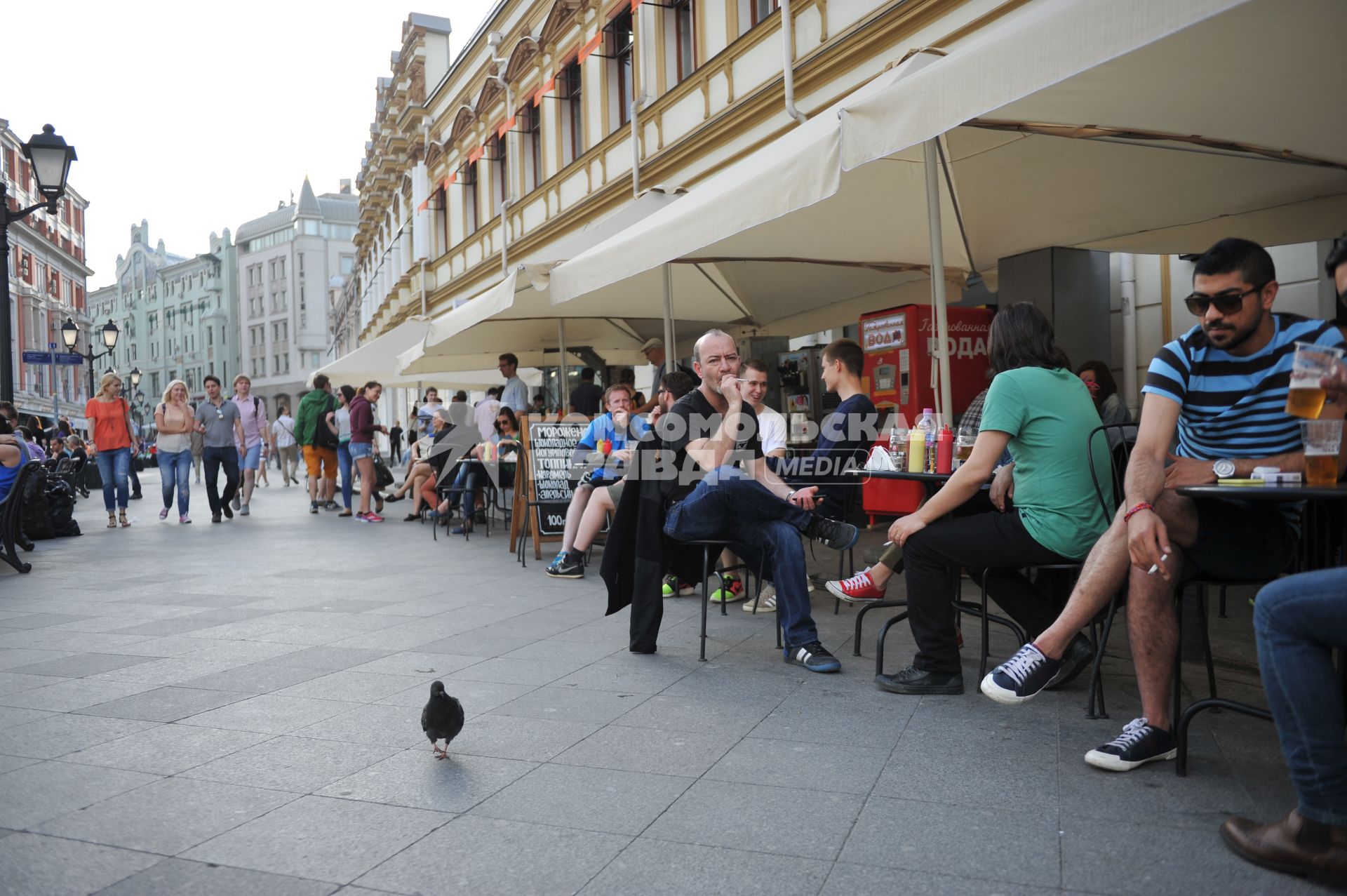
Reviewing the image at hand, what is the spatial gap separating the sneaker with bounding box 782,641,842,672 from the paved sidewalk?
7 cm

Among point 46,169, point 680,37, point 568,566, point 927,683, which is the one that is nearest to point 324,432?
point 46,169

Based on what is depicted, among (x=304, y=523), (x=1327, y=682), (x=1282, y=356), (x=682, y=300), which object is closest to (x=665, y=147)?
(x=682, y=300)

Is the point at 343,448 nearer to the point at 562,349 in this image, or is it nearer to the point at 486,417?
the point at 486,417

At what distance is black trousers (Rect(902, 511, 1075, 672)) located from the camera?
411cm

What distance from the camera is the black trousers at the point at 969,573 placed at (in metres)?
4.11

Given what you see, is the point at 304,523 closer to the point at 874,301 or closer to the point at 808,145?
the point at 874,301

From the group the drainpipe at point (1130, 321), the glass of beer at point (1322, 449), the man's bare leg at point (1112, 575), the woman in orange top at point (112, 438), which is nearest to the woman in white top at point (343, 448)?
the woman in orange top at point (112, 438)

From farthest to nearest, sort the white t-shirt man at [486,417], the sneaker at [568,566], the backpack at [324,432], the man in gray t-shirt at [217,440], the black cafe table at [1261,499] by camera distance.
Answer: the backpack at [324,432] → the man in gray t-shirt at [217,440] → the white t-shirt man at [486,417] → the sneaker at [568,566] → the black cafe table at [1261,499]

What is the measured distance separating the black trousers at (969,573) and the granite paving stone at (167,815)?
246 centimetres

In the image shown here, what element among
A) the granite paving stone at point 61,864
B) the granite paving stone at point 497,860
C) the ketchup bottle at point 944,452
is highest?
the ketchup bottle at point 944,452

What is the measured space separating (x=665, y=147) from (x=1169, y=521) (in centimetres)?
1296

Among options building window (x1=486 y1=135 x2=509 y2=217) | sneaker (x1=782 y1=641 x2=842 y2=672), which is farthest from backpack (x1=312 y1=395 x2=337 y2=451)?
sneaker (x1=782 y1=641 x2=842 y2=672)

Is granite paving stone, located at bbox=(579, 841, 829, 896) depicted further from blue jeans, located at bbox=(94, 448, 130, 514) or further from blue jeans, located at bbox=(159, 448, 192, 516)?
blue jeans, located at bbox=(159, 448, 192, 516)

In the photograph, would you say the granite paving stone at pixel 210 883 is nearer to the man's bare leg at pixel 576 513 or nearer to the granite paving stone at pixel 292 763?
the granite paving stone at pixel 292 763
